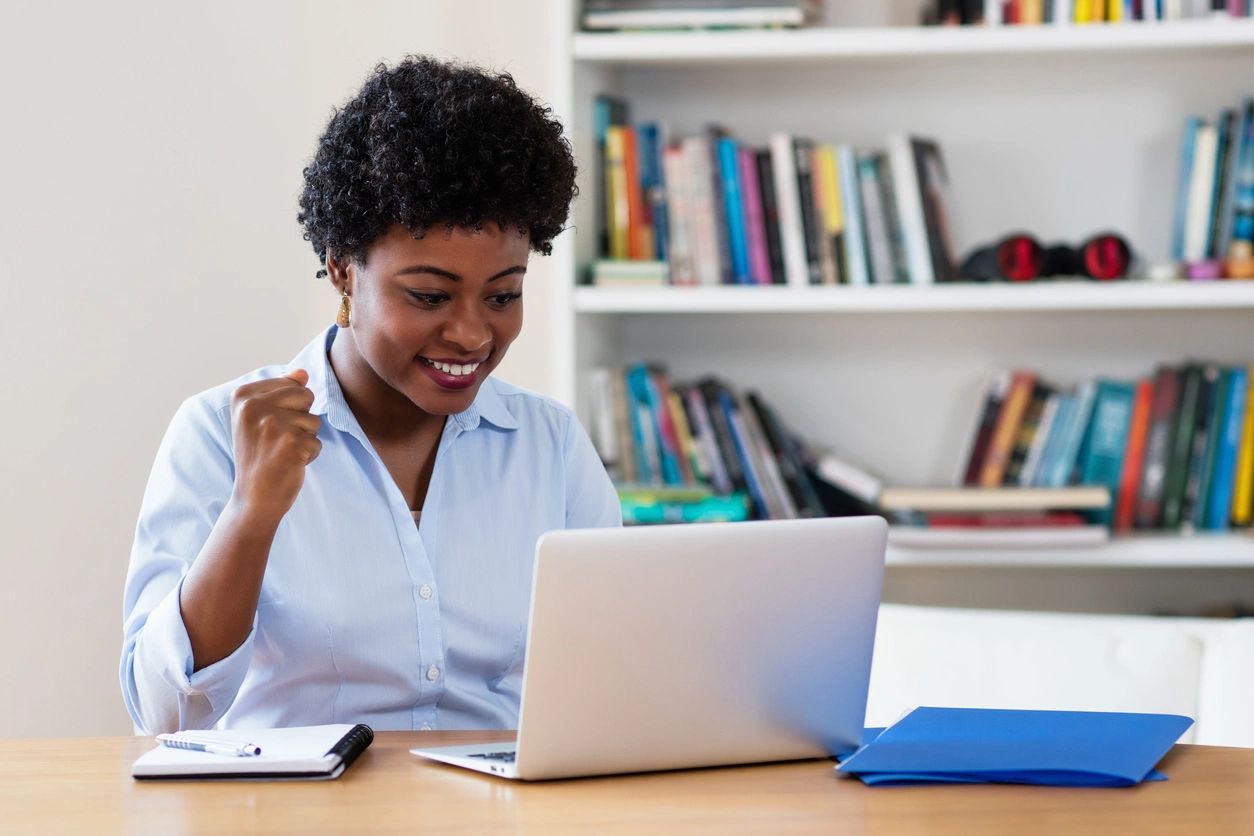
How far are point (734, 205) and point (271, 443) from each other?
142 centimetres

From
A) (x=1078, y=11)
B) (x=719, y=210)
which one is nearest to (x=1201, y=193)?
(x=1078, y=11)

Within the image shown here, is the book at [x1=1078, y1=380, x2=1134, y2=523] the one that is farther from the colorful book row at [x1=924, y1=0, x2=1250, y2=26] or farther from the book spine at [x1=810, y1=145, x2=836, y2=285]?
the colorful book row at [x1=924, y1=0, x2=1250, y2=26]

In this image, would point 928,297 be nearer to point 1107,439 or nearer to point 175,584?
point 1107,439

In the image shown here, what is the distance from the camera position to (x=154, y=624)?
1318 mm

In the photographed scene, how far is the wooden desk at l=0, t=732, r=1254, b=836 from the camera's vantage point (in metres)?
1.00

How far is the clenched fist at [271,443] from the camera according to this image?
130 cm

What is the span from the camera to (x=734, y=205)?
257cm

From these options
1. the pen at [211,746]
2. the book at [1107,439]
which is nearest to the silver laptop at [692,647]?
the pen at [211,746]

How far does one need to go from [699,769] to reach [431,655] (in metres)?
0.42

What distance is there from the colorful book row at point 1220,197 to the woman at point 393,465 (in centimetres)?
137

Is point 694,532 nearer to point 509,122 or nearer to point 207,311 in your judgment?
point 509,122

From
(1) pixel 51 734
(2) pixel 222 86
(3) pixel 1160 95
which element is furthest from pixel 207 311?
(3) pixel 1160 95

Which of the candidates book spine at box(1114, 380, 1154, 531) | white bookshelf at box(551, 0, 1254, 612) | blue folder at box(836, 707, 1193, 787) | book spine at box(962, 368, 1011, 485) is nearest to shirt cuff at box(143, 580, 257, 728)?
blue folder at box(836, 707, 1193, 787)

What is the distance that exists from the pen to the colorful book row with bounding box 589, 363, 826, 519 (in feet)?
4.83
